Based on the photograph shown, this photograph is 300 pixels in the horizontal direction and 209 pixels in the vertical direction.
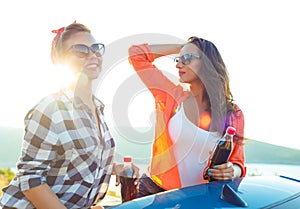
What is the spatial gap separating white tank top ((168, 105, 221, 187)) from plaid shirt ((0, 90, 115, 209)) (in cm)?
72

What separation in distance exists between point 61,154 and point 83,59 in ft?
1.64

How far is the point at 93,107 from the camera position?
7.07 ft

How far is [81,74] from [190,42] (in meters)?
1.15

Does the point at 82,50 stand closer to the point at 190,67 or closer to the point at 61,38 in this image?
the point at 61,38

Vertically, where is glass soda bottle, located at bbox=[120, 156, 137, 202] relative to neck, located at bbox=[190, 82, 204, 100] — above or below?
below

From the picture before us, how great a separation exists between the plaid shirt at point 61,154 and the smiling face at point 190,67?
1.02 meters

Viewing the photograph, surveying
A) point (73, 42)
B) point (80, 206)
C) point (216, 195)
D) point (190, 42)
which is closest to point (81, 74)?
point (73, 42)

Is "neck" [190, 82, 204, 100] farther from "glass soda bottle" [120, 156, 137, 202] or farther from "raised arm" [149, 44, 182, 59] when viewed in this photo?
"glass soda bottle" [120, 156, 137, 202]

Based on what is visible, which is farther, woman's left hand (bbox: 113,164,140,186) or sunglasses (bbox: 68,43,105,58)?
woman's left hand (bbox: 113,164,140,186)

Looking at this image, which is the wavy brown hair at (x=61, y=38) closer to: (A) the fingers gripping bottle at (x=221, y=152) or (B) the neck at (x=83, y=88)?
(B) the neck at (x=83, y=88)

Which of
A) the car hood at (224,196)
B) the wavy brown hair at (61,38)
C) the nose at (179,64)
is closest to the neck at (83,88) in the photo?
the wavy brown hair at (61,38)

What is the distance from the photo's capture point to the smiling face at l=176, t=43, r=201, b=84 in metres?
2.84

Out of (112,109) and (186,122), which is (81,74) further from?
(186,122)

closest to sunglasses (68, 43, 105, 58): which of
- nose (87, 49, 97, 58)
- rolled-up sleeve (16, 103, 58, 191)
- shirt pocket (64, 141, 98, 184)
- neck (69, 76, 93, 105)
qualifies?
nose (87, 49, 97, 58)
